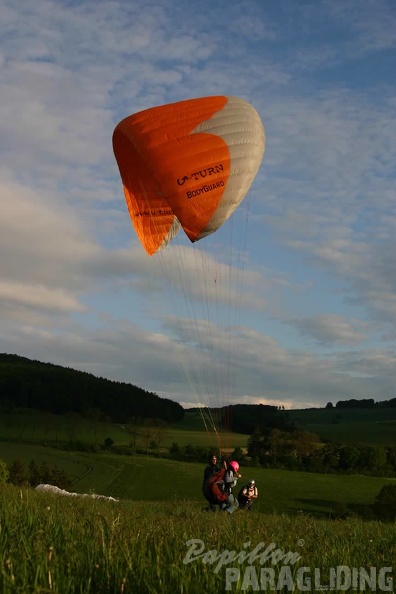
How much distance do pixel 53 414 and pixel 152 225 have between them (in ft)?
342

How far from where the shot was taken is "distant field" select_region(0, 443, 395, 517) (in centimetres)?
6456

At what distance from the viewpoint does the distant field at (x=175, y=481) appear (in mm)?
64562

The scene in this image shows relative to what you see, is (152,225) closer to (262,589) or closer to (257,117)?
(257,117)

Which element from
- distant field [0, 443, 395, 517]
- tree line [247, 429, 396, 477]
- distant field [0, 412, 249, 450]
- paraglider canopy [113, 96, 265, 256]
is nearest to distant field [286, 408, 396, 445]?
tree line [247, 429, 396, 477]

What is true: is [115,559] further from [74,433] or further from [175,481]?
[74,433]

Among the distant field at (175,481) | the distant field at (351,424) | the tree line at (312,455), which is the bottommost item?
the distant field at (175,481)

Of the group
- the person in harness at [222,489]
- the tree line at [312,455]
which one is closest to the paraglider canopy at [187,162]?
the person in harness at [222,489]

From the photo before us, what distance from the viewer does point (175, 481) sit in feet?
237

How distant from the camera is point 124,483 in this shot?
70438mm

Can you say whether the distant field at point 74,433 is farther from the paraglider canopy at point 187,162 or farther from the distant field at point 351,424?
the paraglider canopy at point 187,162

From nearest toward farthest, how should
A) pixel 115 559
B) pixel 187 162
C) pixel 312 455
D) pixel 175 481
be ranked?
pixel 115 559 → pixel 187 162 → pixel 175 481 → pixel 312 455

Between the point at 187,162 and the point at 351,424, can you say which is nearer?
the point at 187,162

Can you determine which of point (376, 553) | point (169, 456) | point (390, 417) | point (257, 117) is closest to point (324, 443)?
point (169, 456)

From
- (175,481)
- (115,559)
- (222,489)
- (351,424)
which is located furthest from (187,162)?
Answer: (351,424)
